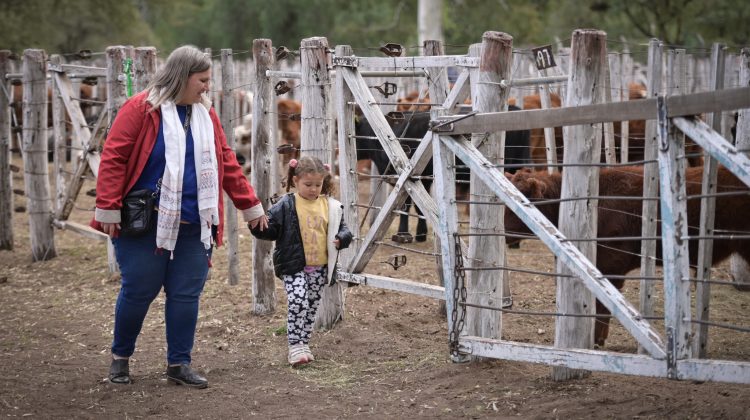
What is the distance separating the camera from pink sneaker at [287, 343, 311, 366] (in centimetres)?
605

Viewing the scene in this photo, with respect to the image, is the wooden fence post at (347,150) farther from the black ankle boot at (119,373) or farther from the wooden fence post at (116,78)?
the wooden fence post at (116,78)

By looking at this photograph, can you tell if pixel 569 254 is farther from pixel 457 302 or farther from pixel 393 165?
pixel 393 165

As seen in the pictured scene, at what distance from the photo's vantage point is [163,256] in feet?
17.7

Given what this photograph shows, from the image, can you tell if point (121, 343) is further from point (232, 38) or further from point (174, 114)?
point (232, 38)

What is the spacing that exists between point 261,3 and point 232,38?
2897 mm

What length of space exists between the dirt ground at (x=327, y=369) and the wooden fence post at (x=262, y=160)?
0.20 metres

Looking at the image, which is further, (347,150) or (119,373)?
(347,150)

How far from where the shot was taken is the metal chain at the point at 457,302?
530cm

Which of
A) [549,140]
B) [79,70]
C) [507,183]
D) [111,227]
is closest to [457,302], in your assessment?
[507,183]

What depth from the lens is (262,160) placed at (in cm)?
748

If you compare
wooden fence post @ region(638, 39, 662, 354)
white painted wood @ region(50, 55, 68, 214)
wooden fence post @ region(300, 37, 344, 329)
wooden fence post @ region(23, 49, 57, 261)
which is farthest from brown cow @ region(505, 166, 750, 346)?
wooden fence post @ region(23, 49, 57, 261)

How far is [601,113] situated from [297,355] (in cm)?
277

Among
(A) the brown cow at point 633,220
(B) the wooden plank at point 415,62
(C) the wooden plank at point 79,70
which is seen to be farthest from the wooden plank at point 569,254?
(C) the wooden plank at point 79,70

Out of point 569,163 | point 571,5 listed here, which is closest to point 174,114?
point 569,163
